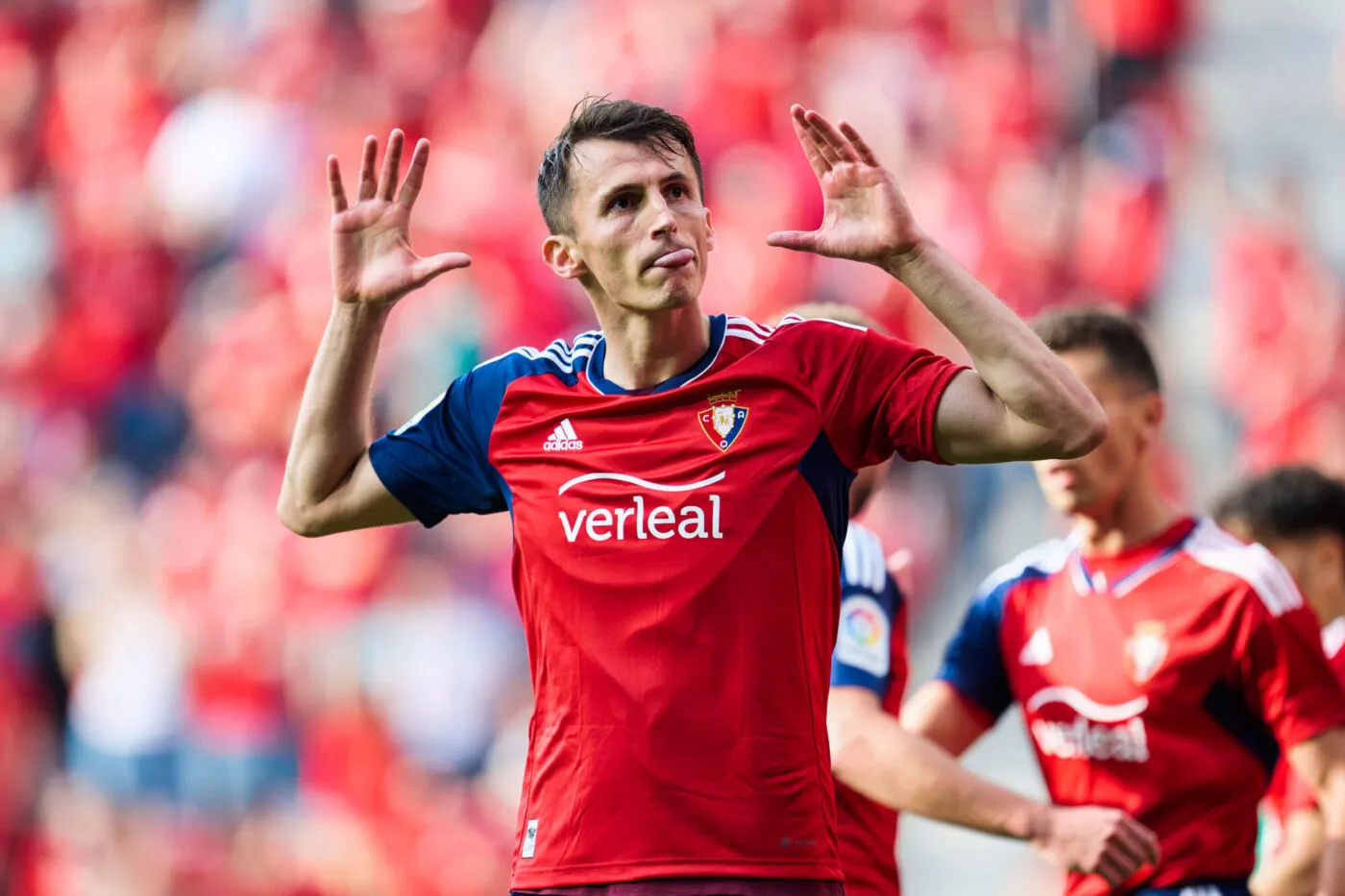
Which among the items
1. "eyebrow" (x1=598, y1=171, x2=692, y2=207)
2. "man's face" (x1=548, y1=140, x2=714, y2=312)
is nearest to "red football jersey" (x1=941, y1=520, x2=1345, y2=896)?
"man's face" (x1=548, y1=140, x2=714, y2=312)

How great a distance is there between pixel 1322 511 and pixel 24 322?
866 centimetres

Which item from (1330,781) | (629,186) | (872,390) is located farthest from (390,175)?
(1330,781)

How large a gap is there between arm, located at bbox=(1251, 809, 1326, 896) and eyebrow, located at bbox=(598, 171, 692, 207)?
7.09ft

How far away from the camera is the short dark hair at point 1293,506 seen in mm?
4395

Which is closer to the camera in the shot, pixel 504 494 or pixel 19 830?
pixel 504 494

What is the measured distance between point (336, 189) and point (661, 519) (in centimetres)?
84

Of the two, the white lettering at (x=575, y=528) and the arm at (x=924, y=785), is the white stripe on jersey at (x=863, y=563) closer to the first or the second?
the arm at (x=924, y=785)

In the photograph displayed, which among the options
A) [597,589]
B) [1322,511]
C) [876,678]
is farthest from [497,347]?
[597,589]

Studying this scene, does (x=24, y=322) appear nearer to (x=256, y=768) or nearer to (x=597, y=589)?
(x=256, y=768)

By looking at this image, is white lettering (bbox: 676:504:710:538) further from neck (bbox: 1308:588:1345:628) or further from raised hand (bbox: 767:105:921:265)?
neck (bbox: 1308:588:1345:628)

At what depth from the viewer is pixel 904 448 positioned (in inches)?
104

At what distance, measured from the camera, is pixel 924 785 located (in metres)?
3.27

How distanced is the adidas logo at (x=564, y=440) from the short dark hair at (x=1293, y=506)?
235cm

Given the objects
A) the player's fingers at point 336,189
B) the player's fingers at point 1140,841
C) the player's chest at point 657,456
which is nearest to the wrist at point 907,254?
the player's chest at point 657,456
